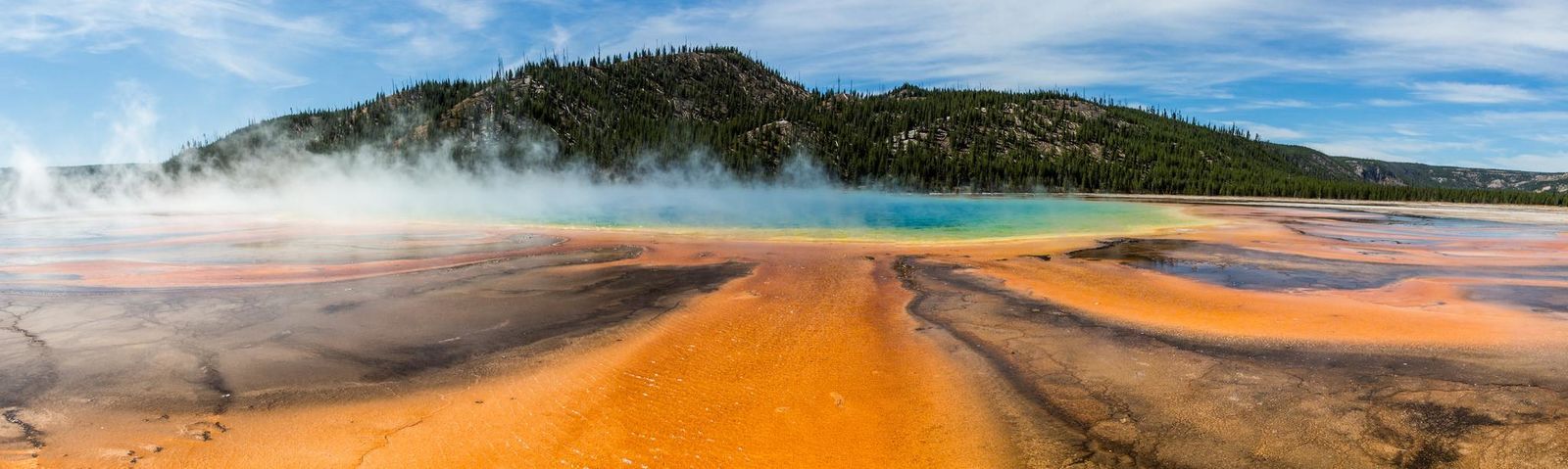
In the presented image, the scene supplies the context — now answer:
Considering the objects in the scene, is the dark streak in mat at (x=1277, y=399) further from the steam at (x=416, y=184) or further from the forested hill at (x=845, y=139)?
the forested hill at (x=845, y=139)

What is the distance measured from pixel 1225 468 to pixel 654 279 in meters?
10.6

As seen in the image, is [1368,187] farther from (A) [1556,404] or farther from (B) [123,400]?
(B) [123,400]

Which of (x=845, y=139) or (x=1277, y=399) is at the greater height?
(x=845, y=139)

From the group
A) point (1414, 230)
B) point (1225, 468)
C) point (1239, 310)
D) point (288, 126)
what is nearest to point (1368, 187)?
point (1414, 230)

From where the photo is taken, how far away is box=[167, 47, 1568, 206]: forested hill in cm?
11938

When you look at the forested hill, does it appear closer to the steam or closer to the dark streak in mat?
the steam

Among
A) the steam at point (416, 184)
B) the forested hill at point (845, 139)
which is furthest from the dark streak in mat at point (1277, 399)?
the forested hill at point (845, 139)

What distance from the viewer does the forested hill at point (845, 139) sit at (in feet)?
392

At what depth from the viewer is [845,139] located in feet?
471

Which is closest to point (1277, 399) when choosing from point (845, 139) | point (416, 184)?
point (416, 184)

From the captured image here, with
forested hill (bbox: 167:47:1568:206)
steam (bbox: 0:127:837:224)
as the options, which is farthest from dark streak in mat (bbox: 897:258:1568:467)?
forested hill (bbox: 167:47:1568:206)

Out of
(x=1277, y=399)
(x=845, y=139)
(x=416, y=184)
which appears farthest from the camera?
(x=845, y=139)

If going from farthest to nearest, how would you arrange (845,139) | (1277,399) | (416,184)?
(845,139), (416,184), (1277,399)

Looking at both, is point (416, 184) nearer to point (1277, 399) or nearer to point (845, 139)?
point (845, 139)
